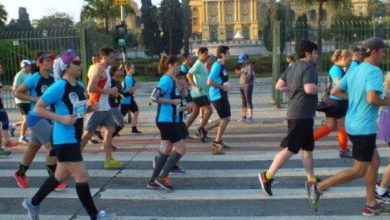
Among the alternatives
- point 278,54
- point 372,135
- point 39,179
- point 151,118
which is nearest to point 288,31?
point 278,54

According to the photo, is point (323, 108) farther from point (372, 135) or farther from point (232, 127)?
point (232, 127)

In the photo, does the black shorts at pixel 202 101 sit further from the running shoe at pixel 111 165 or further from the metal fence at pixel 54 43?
the metal fence at pixel 54 43

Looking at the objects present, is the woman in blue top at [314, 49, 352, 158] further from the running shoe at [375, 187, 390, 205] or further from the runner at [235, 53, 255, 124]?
the runner at [235, 53, 255, 124]

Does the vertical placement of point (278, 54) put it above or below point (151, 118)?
above

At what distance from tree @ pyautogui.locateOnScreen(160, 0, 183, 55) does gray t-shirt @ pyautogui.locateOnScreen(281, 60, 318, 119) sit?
54.4 meters

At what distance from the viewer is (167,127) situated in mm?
7758

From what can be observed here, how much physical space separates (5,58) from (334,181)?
19375mm

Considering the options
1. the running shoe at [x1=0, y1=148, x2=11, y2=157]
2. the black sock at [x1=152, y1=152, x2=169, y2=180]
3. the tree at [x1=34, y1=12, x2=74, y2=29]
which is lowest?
the running shoe at [x1=0, y1=148, x2=11, y2=157]

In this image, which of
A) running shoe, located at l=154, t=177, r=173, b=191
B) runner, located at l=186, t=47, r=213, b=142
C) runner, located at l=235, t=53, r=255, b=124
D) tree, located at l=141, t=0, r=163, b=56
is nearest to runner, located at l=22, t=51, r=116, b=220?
running shoe, located at l=154, t=177, r=173, b=191

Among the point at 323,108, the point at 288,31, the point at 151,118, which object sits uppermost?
the point at 288,31

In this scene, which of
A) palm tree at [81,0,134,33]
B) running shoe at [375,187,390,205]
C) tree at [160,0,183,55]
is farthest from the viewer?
tree at [160,0,183,55]

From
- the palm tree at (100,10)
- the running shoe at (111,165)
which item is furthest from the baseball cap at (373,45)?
the palm tree at (100,10)

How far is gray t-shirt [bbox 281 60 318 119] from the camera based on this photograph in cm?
703

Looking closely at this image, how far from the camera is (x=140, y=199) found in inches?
291
